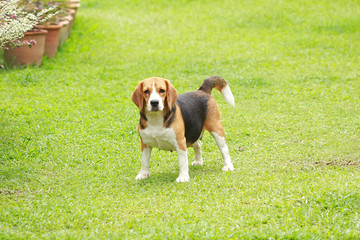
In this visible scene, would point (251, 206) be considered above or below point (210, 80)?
below

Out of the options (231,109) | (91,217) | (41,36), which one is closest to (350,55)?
(231,109)

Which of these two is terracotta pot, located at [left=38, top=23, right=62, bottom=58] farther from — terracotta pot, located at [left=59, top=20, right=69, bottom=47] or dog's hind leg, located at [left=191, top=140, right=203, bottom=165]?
dog's hind leg, located at [left=191, top=140, right=203, bottom=165]

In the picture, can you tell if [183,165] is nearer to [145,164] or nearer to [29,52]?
[145,164]

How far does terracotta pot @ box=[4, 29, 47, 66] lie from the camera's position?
12.3 metres

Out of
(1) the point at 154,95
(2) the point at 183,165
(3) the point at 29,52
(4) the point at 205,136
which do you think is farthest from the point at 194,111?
(3) the point at 29,52

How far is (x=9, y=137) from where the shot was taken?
8.61m

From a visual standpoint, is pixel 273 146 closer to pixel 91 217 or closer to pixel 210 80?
pixel 210 80

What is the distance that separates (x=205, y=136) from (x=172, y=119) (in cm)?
244

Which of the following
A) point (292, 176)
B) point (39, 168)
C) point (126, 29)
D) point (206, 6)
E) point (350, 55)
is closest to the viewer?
point (292, 176)

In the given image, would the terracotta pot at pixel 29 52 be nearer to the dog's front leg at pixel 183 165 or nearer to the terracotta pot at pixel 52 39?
the terracotta pot at pixel 52 39

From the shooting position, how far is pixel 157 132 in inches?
271

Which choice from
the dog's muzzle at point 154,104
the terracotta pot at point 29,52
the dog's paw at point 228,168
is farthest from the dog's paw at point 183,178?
the terracotta pot at point 29,52

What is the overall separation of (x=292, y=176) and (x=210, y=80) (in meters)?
1.67

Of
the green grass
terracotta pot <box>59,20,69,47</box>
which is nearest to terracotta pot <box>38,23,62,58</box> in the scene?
the green grass
